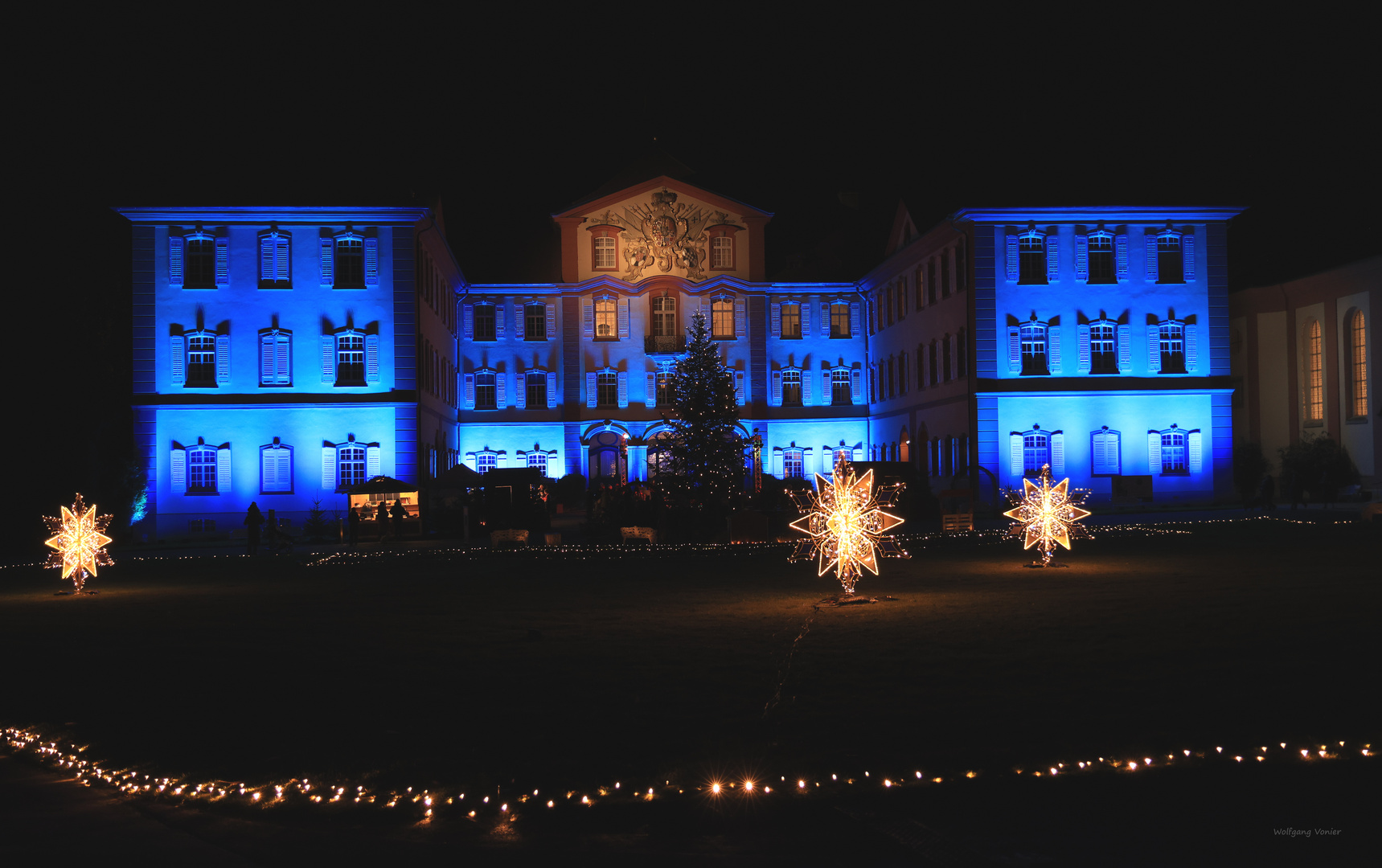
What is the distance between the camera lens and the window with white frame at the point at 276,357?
42.2 m

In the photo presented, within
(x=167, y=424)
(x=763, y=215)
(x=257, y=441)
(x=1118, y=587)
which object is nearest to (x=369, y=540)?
(x=257, y=441)

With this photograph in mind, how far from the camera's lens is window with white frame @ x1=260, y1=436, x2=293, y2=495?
41750mm

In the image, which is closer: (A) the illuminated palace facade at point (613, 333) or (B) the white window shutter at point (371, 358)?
(B) the white window shutter at point (371, 358)

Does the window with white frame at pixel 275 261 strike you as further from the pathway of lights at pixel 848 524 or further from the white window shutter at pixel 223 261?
the pathway of lights at pixel 848 524

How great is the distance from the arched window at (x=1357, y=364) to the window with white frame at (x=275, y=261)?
38.7 meters

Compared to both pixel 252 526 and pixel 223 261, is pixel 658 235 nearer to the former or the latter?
pixel 223 261

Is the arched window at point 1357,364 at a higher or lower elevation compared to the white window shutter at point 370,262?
lower

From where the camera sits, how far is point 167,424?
137 ft

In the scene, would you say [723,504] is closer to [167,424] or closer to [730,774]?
[167,424]

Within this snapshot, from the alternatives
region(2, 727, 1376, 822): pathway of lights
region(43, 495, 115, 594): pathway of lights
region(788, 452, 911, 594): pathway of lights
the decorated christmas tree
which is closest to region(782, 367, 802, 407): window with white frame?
the decorated christmas tree

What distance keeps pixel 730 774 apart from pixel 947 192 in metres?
44.4

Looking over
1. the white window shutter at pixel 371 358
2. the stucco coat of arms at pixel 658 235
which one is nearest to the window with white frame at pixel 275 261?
the white window shutter at pixel 371 358

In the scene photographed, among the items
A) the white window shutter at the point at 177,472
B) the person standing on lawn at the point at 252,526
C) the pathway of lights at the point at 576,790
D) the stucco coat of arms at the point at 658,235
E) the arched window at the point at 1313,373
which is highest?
the stucco coat of arms at the point at 658,235

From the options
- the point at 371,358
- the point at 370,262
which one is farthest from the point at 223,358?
the point at 370,262
